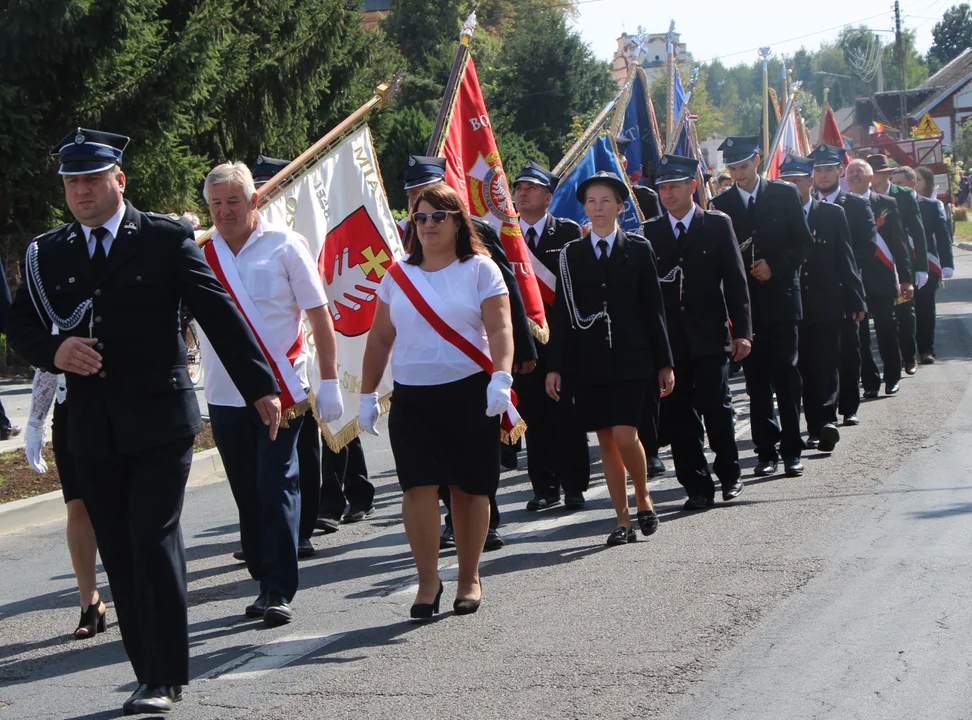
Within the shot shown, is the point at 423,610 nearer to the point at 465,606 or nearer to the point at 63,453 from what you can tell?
the point at 465,606

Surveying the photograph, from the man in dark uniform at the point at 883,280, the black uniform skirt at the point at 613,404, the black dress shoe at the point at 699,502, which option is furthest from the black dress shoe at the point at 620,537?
the man in dark uniform at the point at 883,280

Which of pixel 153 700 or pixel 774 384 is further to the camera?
pixel 774 384

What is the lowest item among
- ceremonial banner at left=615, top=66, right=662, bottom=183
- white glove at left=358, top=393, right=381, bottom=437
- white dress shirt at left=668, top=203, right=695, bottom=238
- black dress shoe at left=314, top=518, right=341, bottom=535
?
black dress shoe at left=314, top=518, right=341, bottom=535

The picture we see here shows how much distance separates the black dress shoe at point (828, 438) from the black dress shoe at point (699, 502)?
1865 mm

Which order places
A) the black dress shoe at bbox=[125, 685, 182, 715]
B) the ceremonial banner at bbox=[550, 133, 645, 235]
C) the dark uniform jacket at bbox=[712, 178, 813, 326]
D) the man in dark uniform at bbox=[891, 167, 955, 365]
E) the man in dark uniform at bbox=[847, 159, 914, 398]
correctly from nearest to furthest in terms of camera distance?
the black dress shoe at bbox=[125, 685, 182, 715], the dark uniform jacket at bbox=[712, 178, 813, 326], the ceremonial banner at bbox=[550, 133, 645, 235], the man in dark uniform at bbox=[847, 159, 914, 398], the man in dark uniform at bbox=[891, 167, 955, 365]

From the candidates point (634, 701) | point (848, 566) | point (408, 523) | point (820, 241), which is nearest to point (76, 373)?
point (408, 523)

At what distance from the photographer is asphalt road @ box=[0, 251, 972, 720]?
16.0ft

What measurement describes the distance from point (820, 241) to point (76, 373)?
6.90 m

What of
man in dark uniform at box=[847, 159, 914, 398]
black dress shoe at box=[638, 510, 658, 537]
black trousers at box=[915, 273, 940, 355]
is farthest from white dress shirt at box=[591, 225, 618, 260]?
black trousers at box=[915, 273, 940, 355]

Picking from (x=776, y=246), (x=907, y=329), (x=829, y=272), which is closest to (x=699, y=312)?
(x=776, y=246)

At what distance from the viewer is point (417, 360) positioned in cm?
609

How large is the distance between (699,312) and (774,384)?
4.58ft

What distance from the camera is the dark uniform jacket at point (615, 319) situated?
24.8 ft

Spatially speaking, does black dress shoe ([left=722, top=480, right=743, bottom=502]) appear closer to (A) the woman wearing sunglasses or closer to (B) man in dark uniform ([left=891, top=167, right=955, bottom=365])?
(A) the woman wearing sunglasses
